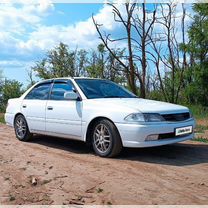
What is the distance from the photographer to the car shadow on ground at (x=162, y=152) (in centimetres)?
650

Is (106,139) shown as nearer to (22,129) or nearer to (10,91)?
(22,129)

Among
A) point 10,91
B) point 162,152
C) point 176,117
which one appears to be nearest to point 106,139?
point 162,152

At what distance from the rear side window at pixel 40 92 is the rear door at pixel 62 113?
0.21 metres

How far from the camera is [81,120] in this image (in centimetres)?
716

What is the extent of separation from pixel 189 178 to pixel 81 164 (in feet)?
5.77

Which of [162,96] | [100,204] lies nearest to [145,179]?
[100,204]

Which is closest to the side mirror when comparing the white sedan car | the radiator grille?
the white sedan car

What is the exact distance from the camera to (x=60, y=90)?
799 cm

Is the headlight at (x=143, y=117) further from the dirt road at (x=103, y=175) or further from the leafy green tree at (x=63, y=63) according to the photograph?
the leafy green tree at (x=63, y=63)

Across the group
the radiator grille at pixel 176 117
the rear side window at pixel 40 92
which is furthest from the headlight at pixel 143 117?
the rear side window at pixel 40 92

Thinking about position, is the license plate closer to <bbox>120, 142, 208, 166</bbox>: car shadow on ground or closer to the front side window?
<bbox>120, 142, 208, 166</bbox>: car shadow on ground

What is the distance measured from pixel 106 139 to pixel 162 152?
1.12m

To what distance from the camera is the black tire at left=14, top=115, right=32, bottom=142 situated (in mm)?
8719

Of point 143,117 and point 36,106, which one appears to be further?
point 36,106
